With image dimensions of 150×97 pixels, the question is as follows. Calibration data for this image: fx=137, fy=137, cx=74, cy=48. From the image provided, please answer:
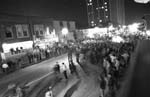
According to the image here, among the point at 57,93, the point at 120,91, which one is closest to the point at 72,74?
the point at 57,93

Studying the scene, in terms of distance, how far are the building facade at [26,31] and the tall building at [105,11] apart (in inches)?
2947

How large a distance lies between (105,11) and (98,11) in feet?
17.8

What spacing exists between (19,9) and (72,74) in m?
17.2

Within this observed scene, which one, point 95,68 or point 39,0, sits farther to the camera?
point 39,0

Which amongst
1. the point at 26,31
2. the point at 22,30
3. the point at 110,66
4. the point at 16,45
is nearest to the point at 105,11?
the point at 26,31

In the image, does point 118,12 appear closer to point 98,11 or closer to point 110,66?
point 98,11

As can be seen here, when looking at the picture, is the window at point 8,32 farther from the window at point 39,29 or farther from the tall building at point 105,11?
the tall building at point 105,11

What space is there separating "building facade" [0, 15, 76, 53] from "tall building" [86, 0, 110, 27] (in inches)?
3096

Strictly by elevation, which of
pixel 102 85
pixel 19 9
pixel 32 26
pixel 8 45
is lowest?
pixel 102 85

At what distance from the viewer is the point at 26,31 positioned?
879 inches

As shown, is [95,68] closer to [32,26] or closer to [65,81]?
[65,81]

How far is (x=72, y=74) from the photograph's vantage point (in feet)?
41.2

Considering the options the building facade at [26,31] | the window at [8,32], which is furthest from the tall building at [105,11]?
the window at [8,32]

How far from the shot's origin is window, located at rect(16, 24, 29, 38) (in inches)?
822
